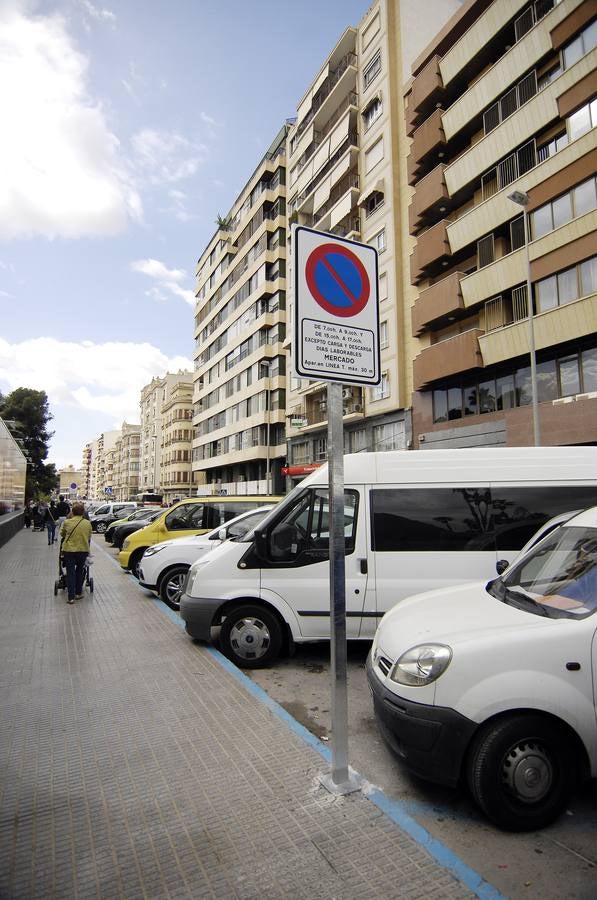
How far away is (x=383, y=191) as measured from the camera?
28750 mm

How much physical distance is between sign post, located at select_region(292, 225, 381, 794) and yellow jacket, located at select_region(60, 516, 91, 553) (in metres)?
7.21

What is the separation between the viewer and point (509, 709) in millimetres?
2799

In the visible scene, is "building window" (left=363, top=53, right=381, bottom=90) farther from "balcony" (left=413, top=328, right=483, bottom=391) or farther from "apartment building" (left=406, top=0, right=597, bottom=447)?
"balcony" (left=413, top=328, right=483, bottom=391)

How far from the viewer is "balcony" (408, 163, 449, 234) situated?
2370 cm

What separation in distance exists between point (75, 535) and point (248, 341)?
38.6 metres

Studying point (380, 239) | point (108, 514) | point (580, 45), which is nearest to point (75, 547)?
point (580, 45)

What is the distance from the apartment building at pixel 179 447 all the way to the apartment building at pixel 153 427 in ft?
34.1

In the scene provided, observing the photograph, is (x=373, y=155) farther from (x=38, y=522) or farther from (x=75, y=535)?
(x=38, y=522)

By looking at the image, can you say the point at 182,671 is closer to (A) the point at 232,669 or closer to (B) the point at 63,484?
(A) the point at 232,669

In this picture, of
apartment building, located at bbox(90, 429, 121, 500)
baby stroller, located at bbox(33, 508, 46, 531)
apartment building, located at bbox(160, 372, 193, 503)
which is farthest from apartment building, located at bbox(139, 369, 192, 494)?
baby stroller, located at bbox(33, 508, 46, 531)

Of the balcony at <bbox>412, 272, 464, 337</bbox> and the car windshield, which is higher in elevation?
the balcony at <bbox>412, 272, 464, 337</bbox>

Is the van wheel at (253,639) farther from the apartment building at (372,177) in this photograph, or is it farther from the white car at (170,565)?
the apartment building at (372,177)

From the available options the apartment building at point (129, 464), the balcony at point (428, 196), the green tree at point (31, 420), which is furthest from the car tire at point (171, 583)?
the apartment building at point (129, 464)

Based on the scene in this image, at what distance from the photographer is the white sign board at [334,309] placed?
3.12 meters
